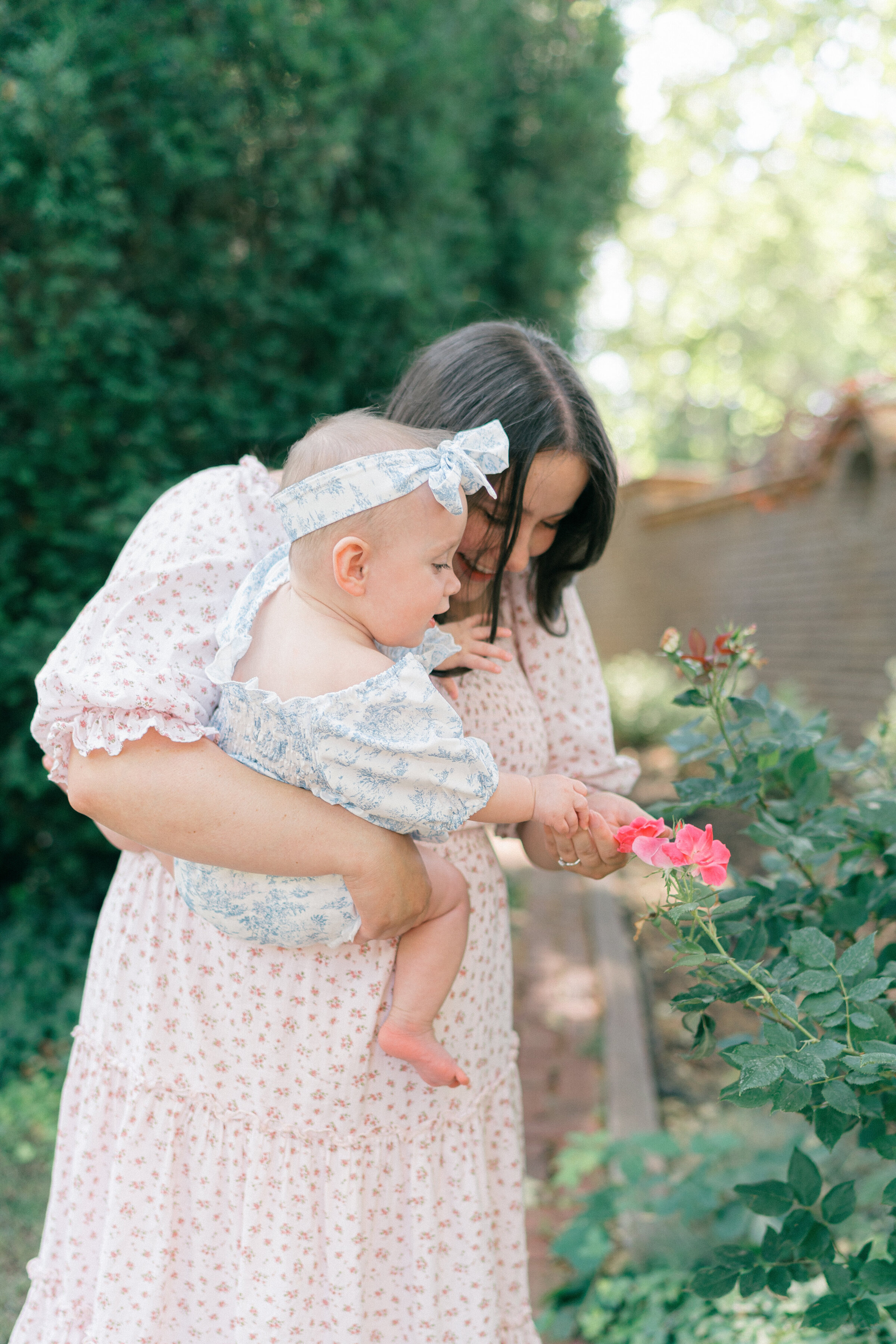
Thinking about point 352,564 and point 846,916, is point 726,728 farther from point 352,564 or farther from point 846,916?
point 352,564

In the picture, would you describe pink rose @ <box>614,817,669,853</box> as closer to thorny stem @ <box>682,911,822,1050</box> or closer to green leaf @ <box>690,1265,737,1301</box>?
thorny stem @ <box>682,911,822,1050</box>

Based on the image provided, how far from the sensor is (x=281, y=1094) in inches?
53.9

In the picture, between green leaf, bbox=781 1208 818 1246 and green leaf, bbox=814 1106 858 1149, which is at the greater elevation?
green leaf, bbox=814 1106 858 1149

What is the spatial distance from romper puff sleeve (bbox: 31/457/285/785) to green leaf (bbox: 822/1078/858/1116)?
85 cm

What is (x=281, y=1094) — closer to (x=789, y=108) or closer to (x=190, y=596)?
(x=190, y=596)

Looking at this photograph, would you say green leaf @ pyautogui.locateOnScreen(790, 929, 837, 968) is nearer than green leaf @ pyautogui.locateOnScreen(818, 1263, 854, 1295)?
Yes

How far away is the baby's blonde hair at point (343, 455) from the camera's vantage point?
1257 millimetres

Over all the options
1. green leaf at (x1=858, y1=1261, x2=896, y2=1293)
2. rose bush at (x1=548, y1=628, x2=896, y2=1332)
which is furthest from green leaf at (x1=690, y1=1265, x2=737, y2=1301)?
green leaf at (x1=858, y1=1261, x2=896, y2=1293)

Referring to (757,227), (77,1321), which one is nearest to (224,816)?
(77,1321)

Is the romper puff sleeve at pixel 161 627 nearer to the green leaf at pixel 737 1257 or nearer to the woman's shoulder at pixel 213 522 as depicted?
the woman's shoulder at pixel 213 522

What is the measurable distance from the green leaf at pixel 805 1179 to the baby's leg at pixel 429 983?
0.57 meters

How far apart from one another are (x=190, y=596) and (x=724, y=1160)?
8.01 feet

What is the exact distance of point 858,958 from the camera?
1.27 m

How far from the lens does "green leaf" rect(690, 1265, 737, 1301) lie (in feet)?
5.17
